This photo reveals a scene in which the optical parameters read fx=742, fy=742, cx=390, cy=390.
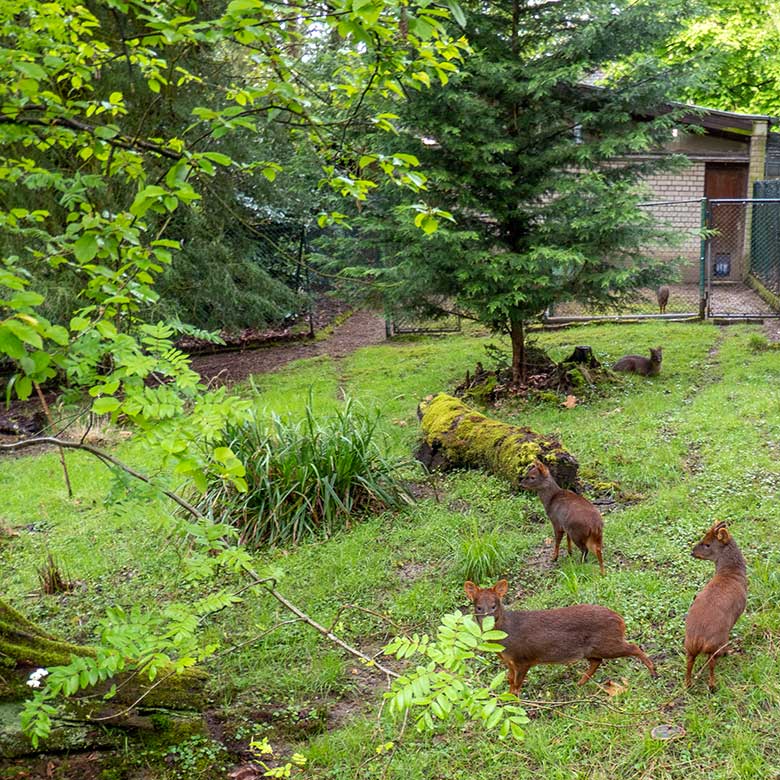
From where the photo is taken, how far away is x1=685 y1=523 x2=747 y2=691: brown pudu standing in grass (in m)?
3.21

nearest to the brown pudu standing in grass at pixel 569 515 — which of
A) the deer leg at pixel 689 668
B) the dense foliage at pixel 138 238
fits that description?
the deer leg at pixel 689 668

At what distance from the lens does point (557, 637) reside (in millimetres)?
3389

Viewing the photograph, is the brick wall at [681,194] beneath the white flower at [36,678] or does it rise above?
above

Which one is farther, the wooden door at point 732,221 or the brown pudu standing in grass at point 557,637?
the wooden door at point 732,221

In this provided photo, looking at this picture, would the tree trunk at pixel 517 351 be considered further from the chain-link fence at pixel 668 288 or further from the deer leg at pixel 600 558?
the deer leg at pixel 600 558

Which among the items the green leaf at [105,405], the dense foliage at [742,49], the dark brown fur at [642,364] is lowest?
the dark brown fur at [642,364]

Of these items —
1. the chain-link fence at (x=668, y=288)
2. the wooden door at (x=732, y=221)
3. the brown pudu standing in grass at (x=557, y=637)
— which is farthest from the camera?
the wooden door at (x=732, y=221)

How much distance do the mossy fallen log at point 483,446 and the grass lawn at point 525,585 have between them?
0.20 meters

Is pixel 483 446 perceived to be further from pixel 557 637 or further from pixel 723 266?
pixel 723 266

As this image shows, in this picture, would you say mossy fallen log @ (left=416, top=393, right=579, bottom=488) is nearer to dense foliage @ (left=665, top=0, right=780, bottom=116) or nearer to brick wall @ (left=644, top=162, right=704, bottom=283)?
brick wall @ (left=644, top=162, right=704, bottom=283)

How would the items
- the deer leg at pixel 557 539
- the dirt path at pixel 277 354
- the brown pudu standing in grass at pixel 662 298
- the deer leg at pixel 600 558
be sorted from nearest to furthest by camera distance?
1. the deer leg at pixel 600 558
2. the deer leg at pixel 557 539
3. the dirt path at pixel 277 354
4. the brown pudu standing in grass at pixel 662 298

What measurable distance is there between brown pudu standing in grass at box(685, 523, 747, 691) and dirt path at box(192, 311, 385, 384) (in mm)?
8918

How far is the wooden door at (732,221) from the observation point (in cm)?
1630

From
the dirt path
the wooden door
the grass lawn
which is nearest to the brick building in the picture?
the wooden door
